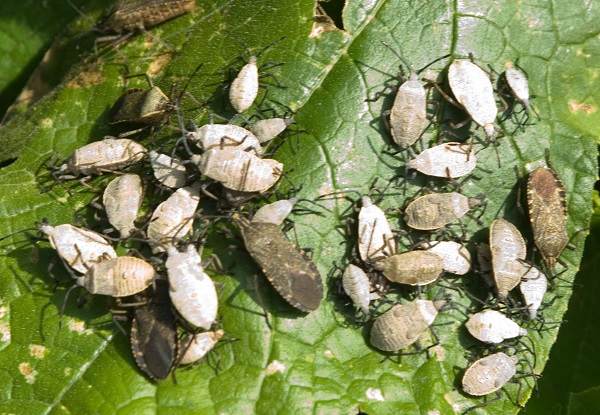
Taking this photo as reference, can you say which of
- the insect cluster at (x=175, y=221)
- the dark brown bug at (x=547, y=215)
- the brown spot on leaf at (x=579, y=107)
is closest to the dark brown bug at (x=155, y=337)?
the insect cluster at (x=175, y=221)

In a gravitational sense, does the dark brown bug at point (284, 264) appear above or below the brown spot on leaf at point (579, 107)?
below

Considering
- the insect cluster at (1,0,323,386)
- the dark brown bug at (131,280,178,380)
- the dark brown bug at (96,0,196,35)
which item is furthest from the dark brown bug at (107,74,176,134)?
the dark brown bug at (131,280,178,380)

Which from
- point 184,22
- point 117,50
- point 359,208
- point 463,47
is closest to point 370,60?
point 463,47

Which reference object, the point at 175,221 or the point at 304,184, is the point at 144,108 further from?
the point at 304,184

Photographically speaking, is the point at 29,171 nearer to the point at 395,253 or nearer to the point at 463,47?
the point at 395,253

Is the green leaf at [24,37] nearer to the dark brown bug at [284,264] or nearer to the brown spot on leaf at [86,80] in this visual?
the brown spot on leaf at [86,80]

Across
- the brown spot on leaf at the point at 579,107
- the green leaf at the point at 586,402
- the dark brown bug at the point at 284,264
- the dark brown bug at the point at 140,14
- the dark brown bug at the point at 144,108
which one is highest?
the dark brown bug at the point at 140,14

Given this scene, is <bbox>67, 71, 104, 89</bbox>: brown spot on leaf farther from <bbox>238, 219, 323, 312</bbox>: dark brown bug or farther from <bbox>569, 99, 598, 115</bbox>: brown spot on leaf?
<bbox>569, 99, 598, 115</bbox>: brown spot on leaf
